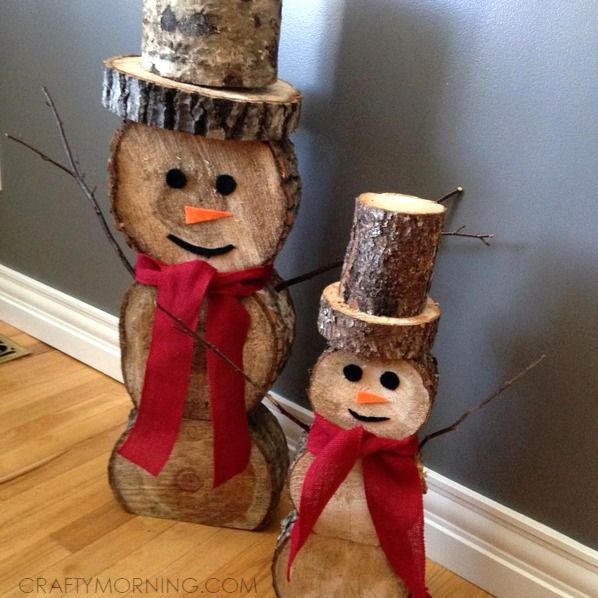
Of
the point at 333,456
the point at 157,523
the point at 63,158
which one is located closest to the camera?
the point at 333,456

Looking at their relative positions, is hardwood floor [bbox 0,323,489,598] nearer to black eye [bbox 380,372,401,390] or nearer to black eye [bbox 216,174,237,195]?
black eye [bbox 380,372,401,390]

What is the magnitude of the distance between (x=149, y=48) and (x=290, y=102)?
21 centimetres

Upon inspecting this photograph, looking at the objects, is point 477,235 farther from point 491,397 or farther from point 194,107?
point 194,107

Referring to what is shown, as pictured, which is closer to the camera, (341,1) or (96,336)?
(341,1)

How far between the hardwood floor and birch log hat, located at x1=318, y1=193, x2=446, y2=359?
467 millimetres

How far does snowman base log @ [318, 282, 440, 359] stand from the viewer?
2.98 ft

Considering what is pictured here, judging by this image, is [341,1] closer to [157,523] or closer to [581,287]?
[581,287]

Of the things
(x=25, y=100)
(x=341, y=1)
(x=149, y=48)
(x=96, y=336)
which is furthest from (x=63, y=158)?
(x=341, y=1)

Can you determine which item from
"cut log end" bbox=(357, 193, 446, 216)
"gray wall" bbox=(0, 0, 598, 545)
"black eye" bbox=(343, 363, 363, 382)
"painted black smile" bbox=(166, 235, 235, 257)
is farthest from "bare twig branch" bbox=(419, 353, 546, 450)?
"painted black smile" bbox=(166, 235, 235, 257)

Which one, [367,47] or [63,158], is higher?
[367,47]

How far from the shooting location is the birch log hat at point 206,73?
0.96 m

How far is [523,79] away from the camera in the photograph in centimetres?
98

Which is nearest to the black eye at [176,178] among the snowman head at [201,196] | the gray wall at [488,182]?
the snowman head at [201,196]

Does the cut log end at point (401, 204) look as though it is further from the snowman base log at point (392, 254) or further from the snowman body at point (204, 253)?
the snowman body at point (204, 253)
